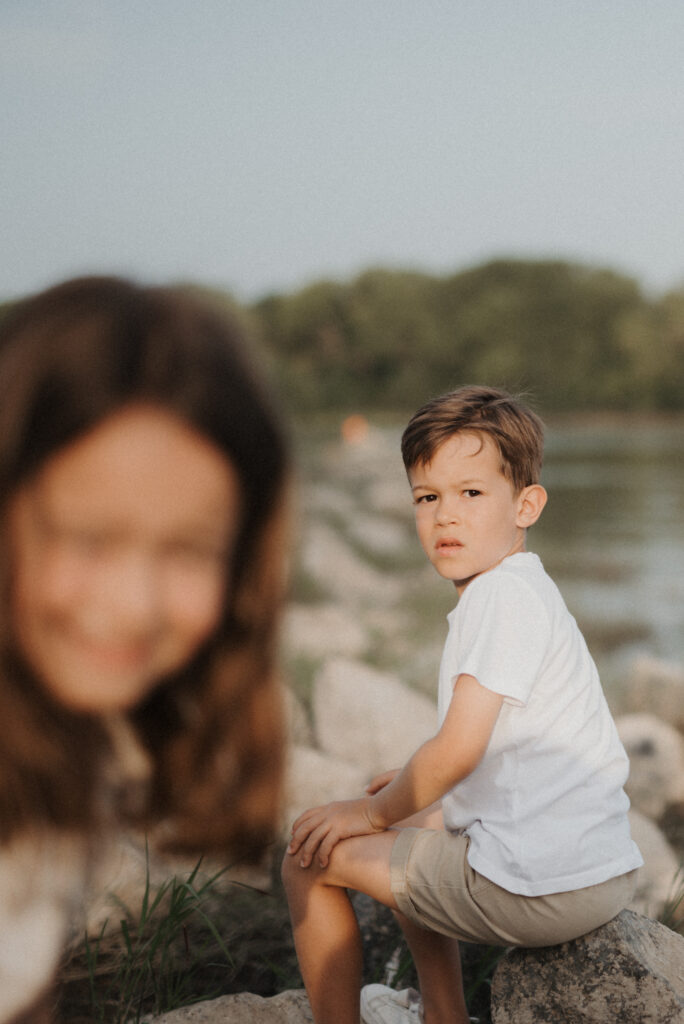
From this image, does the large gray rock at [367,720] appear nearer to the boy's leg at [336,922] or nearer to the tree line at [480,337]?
the boy's leg at [336,922]

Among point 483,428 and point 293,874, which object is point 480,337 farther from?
point 293,874

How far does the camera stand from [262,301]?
15969mm

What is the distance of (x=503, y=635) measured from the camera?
1.55 metres

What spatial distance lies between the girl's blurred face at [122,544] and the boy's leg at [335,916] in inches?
35.1

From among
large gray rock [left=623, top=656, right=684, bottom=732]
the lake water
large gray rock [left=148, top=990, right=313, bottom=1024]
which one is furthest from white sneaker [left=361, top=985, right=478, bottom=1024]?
large gray rock [left=623, top=656, right=684, bottom=732]

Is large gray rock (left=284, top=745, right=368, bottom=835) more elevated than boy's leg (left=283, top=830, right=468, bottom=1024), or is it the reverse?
boy's leg (left=283, top=830, right=468, bottom=1024)

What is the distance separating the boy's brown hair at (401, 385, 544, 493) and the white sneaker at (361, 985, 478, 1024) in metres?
1.02

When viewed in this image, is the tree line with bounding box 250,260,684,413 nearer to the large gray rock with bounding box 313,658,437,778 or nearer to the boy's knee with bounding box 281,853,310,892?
the large gray rock with bounding box 313,658,437,778

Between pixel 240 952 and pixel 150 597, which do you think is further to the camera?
pixel 240 952

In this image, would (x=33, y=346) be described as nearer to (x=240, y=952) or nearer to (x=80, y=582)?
(x=80, y=582)

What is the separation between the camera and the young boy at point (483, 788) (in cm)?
154

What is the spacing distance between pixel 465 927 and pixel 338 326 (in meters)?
17.4

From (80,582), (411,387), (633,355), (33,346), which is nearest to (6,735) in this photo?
(80,582)

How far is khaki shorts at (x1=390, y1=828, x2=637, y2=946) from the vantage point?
5.04 ft
